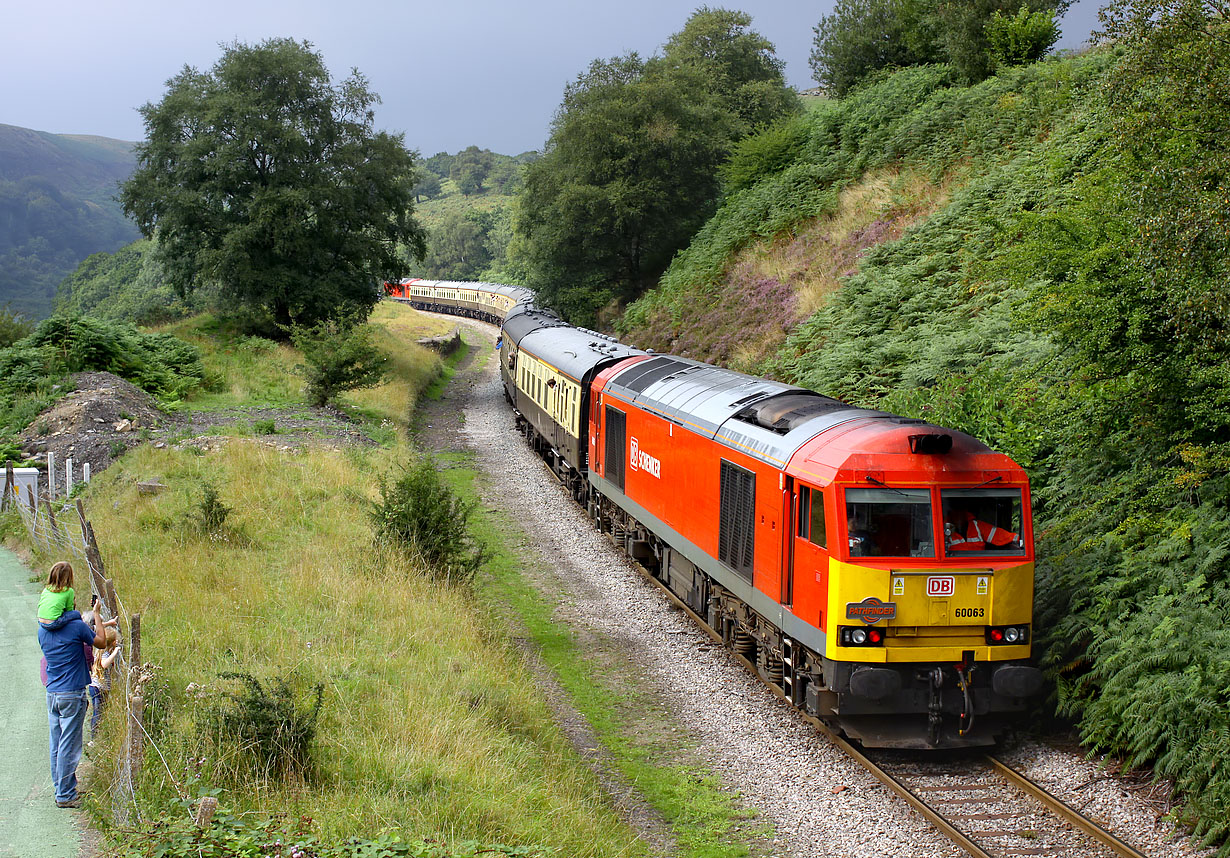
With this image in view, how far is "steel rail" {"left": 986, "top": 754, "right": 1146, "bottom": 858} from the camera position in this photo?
7827mm

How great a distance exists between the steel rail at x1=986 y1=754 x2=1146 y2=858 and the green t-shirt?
8608mm

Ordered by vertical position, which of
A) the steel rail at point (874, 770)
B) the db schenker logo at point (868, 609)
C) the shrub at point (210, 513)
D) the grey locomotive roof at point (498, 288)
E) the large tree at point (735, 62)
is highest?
the large tree at point (735, 62)

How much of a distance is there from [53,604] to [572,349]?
1693 cm

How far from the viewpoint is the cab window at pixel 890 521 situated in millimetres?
9344

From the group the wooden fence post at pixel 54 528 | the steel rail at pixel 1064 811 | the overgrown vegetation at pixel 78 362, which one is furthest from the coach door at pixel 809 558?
the overgrown vegetation at pixel 78 362

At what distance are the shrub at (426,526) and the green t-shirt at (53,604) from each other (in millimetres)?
7089

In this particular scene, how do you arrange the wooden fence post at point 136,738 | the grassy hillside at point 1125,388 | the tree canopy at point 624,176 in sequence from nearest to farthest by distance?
1. the wooden fence post at point 136,738
2. the grassy hillside at point 1125,388
3. the tree canopy at point 624,176

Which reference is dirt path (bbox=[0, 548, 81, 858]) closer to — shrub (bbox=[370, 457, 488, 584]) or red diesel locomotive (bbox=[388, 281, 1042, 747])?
shrub (bbox=[370, 457, 488, 584])

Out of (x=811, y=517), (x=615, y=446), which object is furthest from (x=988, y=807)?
(x=615, y=446)

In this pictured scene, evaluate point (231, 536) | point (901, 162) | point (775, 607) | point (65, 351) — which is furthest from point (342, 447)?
point (901, 162)

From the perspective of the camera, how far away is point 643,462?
51.6ft

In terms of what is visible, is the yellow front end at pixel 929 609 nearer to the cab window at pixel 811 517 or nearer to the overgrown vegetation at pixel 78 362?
the cab window at pixel 811 517

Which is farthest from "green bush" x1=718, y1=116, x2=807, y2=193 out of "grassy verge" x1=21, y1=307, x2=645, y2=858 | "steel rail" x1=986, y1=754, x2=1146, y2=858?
"steel rail" x1=986, y1=754, x2=1146, y2=858

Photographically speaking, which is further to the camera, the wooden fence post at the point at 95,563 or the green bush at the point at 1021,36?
the green bush at the point at 1021,36
